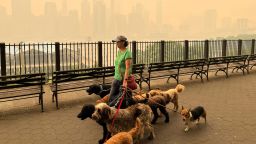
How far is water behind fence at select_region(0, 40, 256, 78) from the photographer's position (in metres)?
12.4

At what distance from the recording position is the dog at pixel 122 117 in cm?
559

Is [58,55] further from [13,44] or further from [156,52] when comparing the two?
[156,52]

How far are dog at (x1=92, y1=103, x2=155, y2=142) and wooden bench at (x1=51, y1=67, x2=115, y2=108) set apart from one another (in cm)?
345

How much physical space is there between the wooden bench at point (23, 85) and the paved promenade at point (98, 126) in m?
0.50

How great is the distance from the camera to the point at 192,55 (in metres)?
17.8

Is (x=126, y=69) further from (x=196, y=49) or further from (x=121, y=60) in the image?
(x=196, y=49)

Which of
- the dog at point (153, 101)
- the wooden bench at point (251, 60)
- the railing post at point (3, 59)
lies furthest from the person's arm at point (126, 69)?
the wooden bench at point (251, 60)

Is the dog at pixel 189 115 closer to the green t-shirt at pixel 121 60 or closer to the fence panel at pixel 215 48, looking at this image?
the green t-shirt at pixel 121 60

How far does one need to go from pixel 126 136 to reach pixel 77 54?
373 inches

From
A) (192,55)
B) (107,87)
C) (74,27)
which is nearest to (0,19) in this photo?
(74,27)

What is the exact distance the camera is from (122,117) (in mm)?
5918

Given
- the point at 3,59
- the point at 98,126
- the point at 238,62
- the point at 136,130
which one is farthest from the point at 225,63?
the point at 136,130

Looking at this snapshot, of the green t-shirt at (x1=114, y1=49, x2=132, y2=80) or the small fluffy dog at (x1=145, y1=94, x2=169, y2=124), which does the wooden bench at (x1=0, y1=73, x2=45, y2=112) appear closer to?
the green t-shirt at (x1=114, y1=49, x2=132, y2=80)

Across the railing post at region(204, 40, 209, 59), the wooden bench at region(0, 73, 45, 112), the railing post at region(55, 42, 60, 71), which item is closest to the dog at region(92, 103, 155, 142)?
the wooden bench at region(0, 73, 45, 112)
